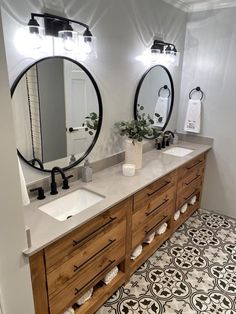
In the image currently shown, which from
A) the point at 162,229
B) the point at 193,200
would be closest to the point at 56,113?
the point at 162,229

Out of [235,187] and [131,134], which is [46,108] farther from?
[235,187]

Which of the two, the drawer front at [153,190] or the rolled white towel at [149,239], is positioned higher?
the drawer front at [153,190]

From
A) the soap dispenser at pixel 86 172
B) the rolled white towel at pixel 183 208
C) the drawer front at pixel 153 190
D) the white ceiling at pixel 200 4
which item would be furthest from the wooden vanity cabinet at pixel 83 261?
the white ceiling at pixel 200 4

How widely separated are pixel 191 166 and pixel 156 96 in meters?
0.87

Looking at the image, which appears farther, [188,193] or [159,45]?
[188,193]

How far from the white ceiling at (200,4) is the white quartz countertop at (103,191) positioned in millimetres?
1512

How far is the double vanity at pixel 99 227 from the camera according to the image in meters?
1.30

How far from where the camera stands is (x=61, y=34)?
155 centimetres

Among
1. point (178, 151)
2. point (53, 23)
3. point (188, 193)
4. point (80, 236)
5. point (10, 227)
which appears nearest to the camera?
point (10, 227)

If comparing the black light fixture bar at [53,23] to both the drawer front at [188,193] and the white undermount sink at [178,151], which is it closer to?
the white undermount sink at [178,151]

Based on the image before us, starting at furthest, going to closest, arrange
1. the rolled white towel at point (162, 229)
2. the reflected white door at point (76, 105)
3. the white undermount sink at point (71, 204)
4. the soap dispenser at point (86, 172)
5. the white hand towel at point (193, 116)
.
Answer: the white hand towel at point (193, 116) → the rolled white towel at point (162, 229) → the soap dispenser at point (86, 172) → the reflected white door at point (76, 105) → the white undermount sink at point (71, 204)

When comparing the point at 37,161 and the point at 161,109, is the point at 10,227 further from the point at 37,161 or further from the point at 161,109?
the point at 161,109

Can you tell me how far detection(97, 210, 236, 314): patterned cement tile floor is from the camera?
178 cm

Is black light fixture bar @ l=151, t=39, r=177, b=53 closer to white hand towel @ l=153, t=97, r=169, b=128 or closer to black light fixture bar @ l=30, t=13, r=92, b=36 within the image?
white hand towel @ l=153, t=97, r=169, b=128
